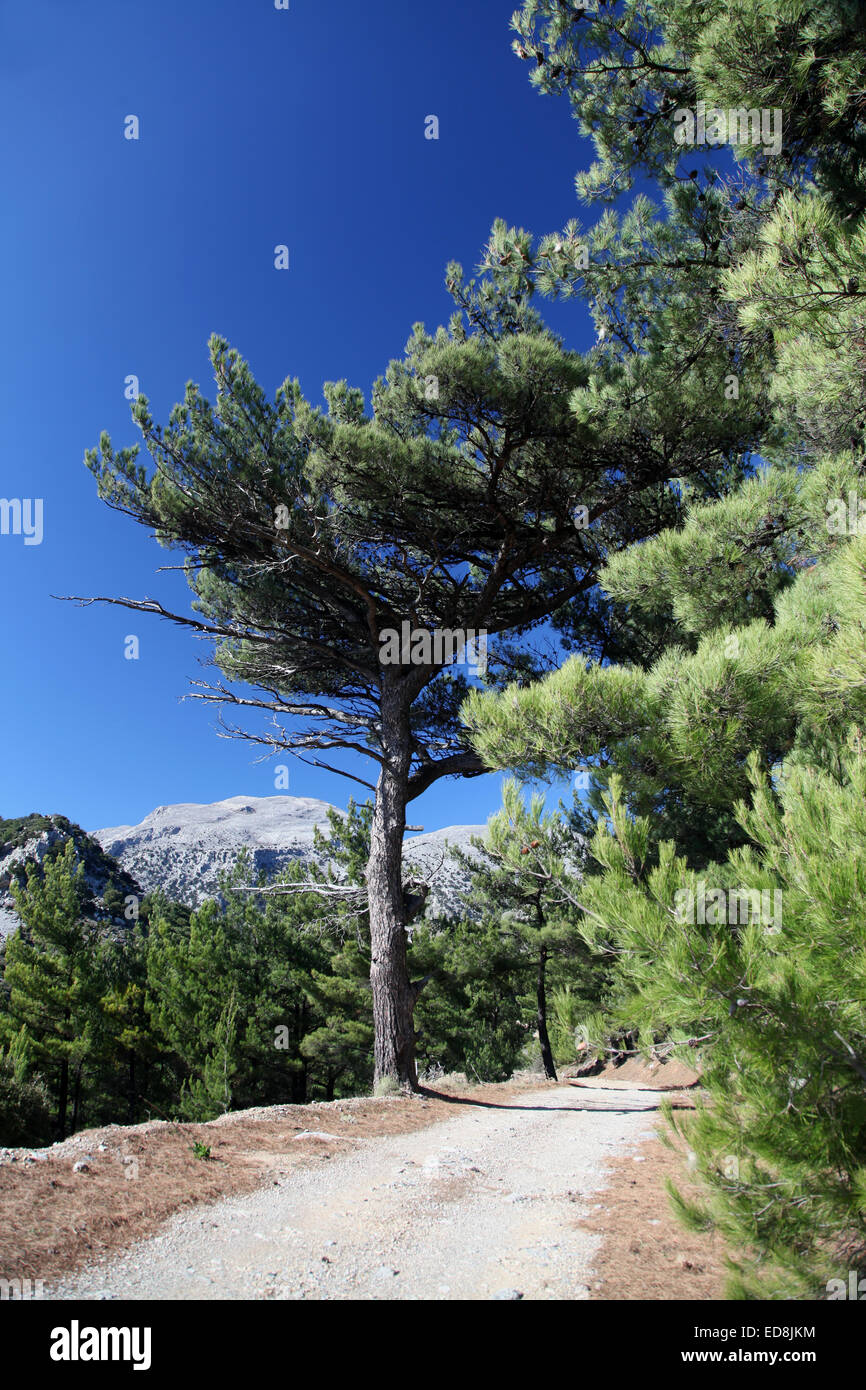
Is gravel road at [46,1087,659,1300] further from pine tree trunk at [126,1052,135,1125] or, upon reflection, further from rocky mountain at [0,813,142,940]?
rocky mountain at [0,813,142,940]

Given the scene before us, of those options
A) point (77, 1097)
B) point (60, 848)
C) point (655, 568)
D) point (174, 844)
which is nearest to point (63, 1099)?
point (77, 1097)

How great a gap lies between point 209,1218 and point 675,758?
143 inches

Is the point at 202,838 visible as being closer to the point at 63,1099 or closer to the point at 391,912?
the point at 63,1099

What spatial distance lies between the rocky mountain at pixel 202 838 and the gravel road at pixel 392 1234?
59498 mm

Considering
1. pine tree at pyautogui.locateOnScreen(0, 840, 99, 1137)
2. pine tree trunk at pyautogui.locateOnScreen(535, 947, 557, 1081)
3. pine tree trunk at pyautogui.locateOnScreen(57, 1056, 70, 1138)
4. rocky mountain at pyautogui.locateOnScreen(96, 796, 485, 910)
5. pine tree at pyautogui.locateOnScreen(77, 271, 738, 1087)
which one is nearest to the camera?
pine tree at pyautogui.locateOnScreen(77, 271, 738, 1087)

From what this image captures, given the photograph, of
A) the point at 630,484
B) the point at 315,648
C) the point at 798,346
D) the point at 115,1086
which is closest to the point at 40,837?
the point at 115,1086

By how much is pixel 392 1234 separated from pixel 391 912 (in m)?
5.19

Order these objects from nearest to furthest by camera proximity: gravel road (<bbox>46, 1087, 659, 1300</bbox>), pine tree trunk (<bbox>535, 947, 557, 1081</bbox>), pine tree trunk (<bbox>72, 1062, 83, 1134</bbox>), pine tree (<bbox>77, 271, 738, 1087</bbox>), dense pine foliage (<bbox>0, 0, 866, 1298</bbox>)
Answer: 1. dense pine foliage (<bbox>0, 0, 866, 1298</bbox>)
2. gravel road (<bbox>46, 1087, 659, 1300</bbox>)
3. pine tree (<bbox>77, 271, 738, 1087</bbox>)
4. pine tree trunk (<bbox>535, 947, 557, 1081</bbox>)
5. pine tree trunk (<bbox>72, 1062, 83, 1134</bbox>)

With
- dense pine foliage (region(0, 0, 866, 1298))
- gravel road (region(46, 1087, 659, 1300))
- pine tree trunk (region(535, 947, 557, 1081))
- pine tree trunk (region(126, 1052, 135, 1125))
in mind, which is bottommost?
pine tree trunk (region(126, 1052, 135, 1125))

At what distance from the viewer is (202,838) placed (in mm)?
88312

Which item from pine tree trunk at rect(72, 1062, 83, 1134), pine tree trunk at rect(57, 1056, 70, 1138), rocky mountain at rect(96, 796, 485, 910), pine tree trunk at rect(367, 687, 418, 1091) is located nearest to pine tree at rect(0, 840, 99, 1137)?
pine tree trunk at rect(57, 1056, 70, 1138)

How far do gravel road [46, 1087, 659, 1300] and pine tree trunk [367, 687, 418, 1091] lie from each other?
2516 mm

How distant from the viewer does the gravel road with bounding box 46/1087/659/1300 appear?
266cm
